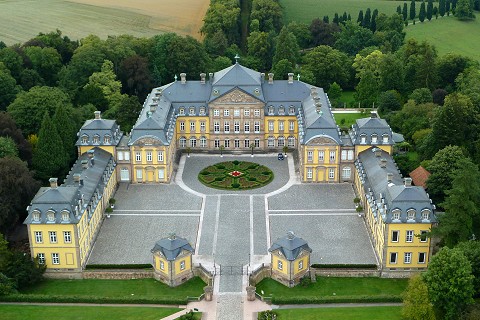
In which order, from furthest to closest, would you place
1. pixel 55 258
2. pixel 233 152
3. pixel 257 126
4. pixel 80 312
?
pixel 233 152 < pixel 257 126 < pixel 55 258 < pixel 80 312

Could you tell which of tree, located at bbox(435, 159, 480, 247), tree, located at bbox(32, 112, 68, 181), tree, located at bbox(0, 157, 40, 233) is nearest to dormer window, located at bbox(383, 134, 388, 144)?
tree, located at bbox(435, 159, 480, 247)

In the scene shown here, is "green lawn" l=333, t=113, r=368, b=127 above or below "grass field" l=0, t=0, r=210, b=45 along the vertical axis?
below

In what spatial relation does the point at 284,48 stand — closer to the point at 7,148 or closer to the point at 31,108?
the point at 31,108

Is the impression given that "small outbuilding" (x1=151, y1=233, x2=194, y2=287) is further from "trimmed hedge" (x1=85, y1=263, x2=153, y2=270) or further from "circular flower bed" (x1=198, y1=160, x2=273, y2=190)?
"circular flower bed" (x1=198, y1=160, x2=273, y2=190)

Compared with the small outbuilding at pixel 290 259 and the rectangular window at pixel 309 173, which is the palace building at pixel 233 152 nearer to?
the rectangular window at pixel 309 173

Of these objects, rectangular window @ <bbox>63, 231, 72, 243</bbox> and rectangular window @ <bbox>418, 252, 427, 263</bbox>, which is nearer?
rectangular window @ <bbox>63, 231, 72, 243</bbox>

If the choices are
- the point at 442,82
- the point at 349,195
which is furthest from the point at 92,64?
the point at 442,82

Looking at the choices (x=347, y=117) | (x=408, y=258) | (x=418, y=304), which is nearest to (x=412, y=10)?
(x=347, y=117)
